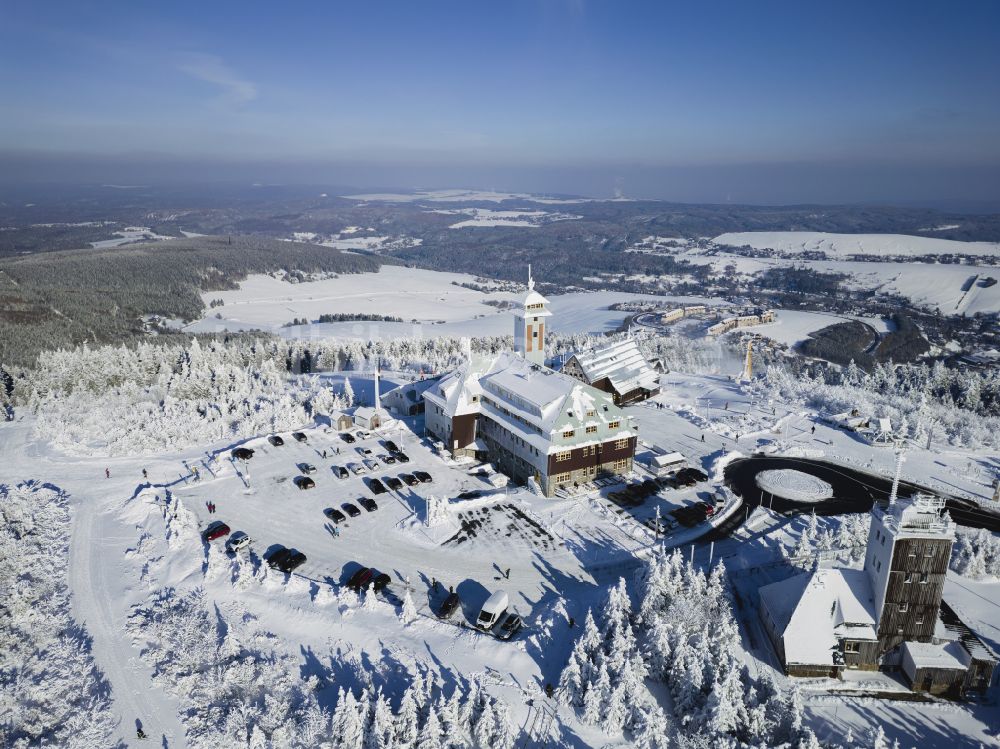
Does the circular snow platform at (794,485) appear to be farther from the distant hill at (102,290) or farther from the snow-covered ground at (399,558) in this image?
the distant hill at (102,290)

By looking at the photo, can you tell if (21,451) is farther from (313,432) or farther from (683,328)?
(683,328)

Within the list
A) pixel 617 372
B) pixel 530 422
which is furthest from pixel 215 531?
pixel 617 372

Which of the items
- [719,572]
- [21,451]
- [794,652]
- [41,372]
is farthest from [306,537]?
[41,372]

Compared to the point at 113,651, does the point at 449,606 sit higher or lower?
higher

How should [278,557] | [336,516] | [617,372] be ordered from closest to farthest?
[278,557]
[336,516]
[617,372]

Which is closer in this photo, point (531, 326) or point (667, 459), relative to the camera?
point (667, 459)

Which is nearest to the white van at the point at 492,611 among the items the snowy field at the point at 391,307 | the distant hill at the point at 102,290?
the distant hill at the point at 102,290

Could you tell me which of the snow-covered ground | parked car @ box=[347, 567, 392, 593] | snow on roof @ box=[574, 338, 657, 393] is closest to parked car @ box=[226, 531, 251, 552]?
the snow-covered ground

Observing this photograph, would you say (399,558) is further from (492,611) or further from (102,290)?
(102,290)
